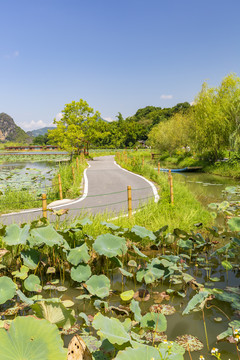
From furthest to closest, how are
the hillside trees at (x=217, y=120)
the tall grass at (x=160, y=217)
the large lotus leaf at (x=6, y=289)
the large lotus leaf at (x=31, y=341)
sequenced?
the hillside trees at (x=217, y=120), the tall grass at (x=160, y=217), the large lotus leaf at (x=6, y=289), the large lotus leaf at (x=31, y=341)

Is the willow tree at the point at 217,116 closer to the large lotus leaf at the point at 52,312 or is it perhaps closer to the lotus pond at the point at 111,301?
the lotus pond at the point at 111,301

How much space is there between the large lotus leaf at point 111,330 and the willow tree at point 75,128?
31.8 m

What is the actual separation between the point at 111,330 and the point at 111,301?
2006 mm

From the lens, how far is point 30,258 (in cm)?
423

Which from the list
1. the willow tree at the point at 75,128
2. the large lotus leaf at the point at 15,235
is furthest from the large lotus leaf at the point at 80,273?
the willow tree at the point at 75,128

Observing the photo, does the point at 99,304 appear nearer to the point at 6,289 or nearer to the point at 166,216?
the point at 6,289

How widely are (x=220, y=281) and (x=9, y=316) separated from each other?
3395 mm

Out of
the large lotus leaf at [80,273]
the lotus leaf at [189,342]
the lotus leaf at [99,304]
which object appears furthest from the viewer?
the large lotus leaf at [80,273]

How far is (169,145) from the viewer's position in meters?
35.2

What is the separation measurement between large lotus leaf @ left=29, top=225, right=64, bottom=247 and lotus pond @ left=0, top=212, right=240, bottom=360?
0.01 metres

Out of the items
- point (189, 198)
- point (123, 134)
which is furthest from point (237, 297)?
point (123, 134)

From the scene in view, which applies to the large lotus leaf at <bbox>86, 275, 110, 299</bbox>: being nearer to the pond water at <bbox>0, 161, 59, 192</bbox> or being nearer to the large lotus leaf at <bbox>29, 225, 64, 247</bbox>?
the large lotus leaf at <bbox>29, 225, 64, 247</bbox>

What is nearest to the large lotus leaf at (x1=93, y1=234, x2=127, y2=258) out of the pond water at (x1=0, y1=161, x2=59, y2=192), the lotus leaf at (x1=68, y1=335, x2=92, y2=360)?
the lotus leaf at (x1=68, y1=335, x2=92, y2=360)

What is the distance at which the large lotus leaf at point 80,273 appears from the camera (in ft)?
13.4
